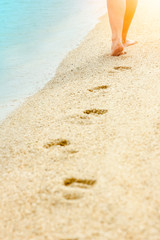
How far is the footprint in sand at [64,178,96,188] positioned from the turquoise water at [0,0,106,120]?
4.72ft

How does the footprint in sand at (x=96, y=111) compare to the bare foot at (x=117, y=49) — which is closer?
the footprint in sand at (x=96, y=111)

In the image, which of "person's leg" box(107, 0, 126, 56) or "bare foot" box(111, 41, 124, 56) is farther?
"bare foot" box(111, 41, 124, 56)

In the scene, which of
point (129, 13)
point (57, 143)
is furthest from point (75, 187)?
point (129, 13)

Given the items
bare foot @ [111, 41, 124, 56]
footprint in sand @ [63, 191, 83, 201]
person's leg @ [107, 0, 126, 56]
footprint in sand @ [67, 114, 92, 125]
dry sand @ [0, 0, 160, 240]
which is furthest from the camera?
bare foot @ [111, 41, 124, 56]

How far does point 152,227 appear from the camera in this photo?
3.95 ft

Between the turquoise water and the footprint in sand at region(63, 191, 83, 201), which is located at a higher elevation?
the turquoise water

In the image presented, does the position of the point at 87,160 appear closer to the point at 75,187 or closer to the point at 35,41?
the point at 75,187

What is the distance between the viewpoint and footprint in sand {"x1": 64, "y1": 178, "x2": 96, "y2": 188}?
148 centimetres

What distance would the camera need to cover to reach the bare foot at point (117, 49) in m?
3.30

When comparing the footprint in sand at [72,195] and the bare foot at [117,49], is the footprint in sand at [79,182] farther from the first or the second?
the bare foot at [117,49]

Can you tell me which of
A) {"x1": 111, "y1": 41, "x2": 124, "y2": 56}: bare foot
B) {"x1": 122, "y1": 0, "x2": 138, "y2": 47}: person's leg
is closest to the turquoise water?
{"x1": 111, "y1": 41, "x2": 124, "y2": 56}: bare foot

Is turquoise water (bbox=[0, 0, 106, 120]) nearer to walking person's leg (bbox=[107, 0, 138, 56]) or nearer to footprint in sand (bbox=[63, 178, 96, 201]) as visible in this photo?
walking person's leg (bbox=[107, 0, 138, 56])

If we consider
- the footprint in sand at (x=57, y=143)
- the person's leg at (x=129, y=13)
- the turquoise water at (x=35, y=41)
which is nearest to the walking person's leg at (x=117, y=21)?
the person's leg at (x=129, y=13)

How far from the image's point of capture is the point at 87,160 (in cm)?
166
